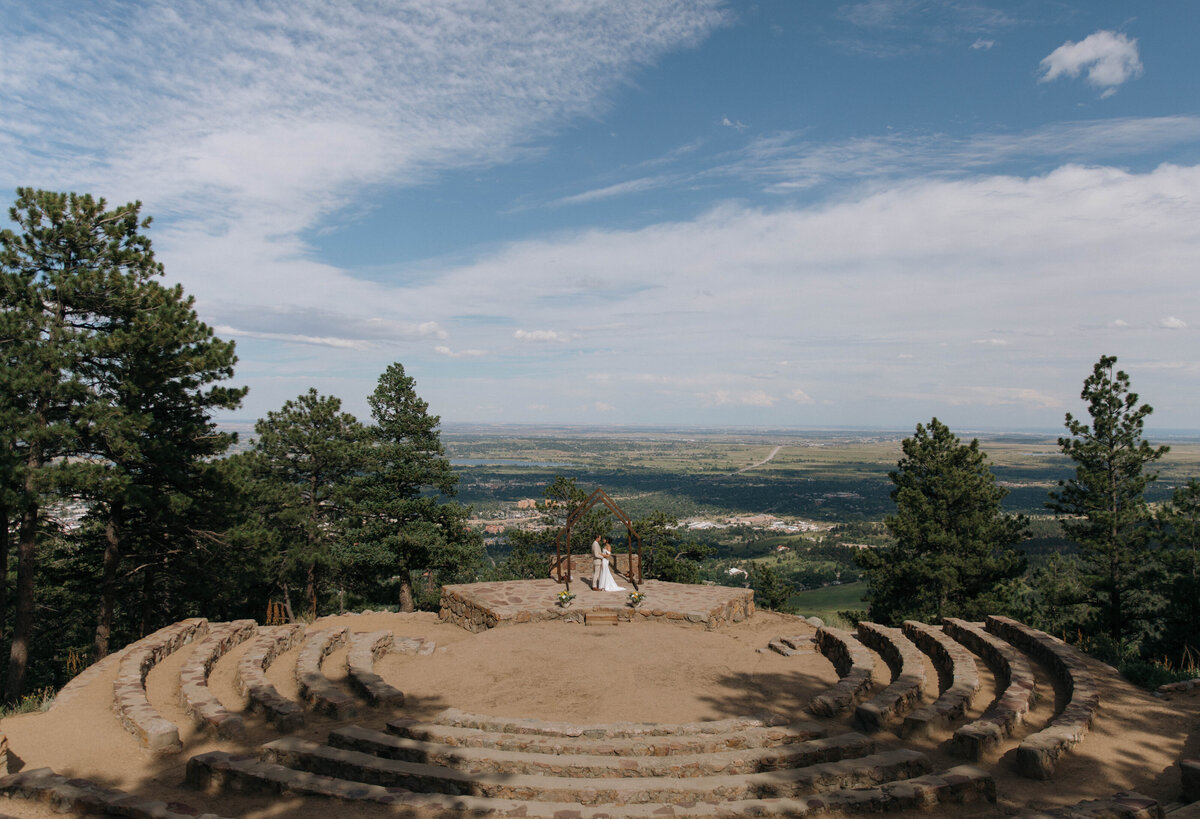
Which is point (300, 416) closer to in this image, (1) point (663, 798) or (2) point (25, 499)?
(2) point (25, 499)

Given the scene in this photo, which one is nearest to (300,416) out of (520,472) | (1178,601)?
(1178,601)

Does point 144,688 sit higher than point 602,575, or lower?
lower

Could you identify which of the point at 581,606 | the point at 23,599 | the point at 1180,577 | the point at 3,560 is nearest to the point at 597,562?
the point at 581,606

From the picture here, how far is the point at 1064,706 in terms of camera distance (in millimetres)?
10609

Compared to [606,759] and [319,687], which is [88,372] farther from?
[606,759]

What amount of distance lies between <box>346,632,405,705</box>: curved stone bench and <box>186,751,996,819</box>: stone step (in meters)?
3.02

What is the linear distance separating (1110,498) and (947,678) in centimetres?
2100

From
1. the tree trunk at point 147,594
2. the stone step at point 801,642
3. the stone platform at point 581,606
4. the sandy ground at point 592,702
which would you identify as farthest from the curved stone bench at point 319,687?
the stone step at point 801,642

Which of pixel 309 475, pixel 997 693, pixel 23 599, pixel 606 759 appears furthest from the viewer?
pixel 309 475

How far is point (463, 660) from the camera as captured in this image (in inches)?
537

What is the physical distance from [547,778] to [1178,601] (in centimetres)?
2447

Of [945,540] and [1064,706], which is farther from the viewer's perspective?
[945,540]

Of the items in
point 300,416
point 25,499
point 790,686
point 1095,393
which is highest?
point 1095,393

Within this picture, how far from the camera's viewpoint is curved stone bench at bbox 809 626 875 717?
1055 centimetres
